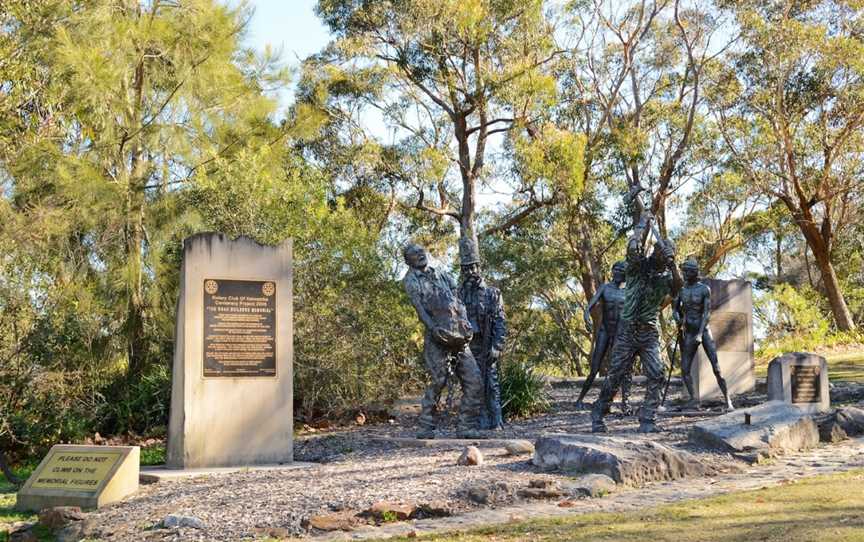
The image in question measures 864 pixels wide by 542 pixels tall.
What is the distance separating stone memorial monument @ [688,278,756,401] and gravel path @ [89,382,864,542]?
19.4 feet

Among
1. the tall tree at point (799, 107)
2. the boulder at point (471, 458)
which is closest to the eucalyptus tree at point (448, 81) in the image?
the tall tree at point (799, 107)

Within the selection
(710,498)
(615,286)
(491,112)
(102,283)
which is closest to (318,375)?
(102,283)

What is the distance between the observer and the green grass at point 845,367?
706 inches

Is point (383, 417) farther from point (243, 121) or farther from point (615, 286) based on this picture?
point (243, 121)

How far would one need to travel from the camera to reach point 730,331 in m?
16.3

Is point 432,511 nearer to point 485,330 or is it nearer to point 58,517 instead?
point 58,517

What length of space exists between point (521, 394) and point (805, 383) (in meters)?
4.30

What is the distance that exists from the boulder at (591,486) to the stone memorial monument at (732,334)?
886cm

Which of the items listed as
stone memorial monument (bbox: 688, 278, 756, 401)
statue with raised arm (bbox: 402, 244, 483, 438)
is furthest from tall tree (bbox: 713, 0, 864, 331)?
statue with raised arm (bbox: 402, 244, 483, 438)

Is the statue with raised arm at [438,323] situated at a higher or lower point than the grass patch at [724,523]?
higher

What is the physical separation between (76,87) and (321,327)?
5.41 metres

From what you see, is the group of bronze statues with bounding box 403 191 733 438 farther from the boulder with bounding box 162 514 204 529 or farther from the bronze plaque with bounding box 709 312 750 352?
the boulder with bounding box 162 514 204 529

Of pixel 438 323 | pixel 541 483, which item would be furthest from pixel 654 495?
pixel 438 323

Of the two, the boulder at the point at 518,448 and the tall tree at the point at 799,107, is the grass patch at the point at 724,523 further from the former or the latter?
the tall tree at the point at 799,107
